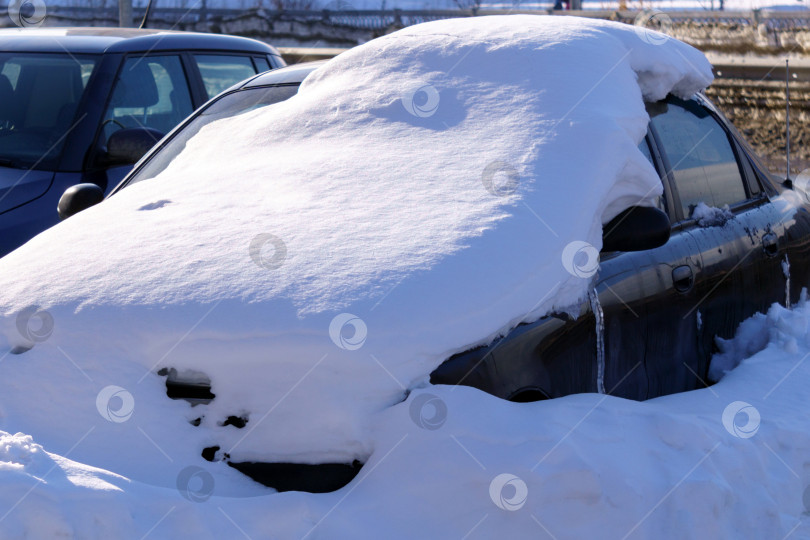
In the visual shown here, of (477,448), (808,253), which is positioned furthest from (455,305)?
(808,253)

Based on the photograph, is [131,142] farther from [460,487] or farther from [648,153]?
[460,487]

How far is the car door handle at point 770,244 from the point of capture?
4.20 metres

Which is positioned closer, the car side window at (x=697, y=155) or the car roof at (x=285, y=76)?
the car side window at (x=697, y=155)

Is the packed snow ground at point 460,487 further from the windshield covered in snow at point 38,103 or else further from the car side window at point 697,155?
the windshield covered in snow at point 38,103

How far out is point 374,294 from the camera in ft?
7.74

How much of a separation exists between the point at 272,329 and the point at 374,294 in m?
0.26

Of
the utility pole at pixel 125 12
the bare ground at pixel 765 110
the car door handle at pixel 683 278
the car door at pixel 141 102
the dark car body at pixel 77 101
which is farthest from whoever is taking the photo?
the bare ground at pixel 765 110

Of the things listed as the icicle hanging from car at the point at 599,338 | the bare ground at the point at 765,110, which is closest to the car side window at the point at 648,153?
the icicle hanging from car at the point at 599,338

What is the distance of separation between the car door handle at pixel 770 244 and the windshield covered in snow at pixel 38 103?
341cm

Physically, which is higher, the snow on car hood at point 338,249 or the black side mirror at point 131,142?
the snow on car hood at point 338,249

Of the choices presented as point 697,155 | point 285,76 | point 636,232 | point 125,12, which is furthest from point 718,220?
point 125,12

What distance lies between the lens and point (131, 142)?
16.3 feet

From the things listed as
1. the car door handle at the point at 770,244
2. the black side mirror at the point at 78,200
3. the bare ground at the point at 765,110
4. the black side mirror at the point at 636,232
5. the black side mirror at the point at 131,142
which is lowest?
the bare ground at the point at 765,110

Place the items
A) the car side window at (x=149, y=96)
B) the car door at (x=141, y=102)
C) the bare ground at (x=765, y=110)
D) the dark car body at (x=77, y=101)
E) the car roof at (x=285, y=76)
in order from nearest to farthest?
the car roof at (x=285, y=76)
the dark car body at (x=77, y=101)
the car door at (x=141, y=102)
the car side window at (x=149, y=96)
the bare ground at (x=765, y=110)
